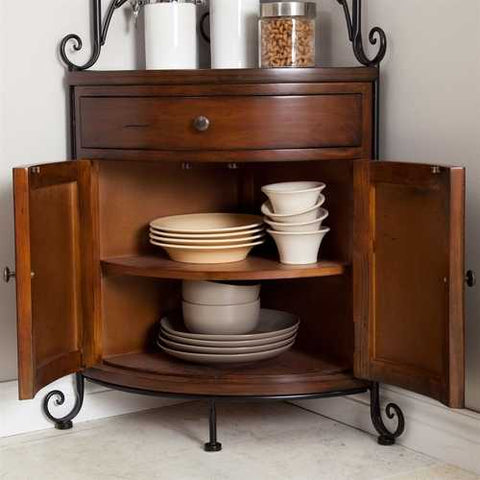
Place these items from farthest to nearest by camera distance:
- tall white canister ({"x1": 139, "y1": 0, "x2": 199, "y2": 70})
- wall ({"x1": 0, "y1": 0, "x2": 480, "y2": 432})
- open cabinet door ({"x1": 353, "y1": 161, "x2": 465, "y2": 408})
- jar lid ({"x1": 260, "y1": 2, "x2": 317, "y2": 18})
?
tall white canister ({"x1": 139, "y1": 0, "x2": 199, "y2": 70}) < jar lid ({"x1": 260, "y1": 2, "x2": 317, "y2": 18}) < wall ({"x1": 0, "y1": 0, "x2": 480, "y2": 432}) < open cabinet door ({"x1": 353, "y1": 161, "x2": 465, "y2": 408})

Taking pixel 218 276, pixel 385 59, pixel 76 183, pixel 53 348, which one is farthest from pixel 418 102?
pixel 53 348

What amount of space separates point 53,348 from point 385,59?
3.12 feet

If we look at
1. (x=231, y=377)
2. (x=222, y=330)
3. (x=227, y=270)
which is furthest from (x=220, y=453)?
(x=227, y=270)

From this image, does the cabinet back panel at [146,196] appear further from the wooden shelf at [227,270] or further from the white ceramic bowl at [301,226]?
the white ceramic bowl at [301,226]

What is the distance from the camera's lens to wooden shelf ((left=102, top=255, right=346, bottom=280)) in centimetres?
225

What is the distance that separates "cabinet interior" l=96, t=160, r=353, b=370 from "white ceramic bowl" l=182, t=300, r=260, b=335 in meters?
0.15

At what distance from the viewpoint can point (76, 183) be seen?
92.0 inches

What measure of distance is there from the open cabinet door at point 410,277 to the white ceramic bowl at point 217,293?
0.92ft

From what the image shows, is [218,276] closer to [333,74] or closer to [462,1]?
[333,74]

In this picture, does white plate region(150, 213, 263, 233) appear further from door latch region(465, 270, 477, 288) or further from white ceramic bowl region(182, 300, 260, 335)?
door latch region(465, 270, 477, 288)

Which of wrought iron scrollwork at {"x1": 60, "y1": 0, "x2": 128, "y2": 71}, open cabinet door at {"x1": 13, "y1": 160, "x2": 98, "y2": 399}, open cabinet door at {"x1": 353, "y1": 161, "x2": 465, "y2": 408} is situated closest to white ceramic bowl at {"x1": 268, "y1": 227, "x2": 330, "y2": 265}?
open cabinet door at {"x1": 353, "y1": 161, "x2": 465, "y2": 408}

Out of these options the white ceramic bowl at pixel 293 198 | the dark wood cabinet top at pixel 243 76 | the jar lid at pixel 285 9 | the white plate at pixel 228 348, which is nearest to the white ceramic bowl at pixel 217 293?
the white plate at pixel 228 348

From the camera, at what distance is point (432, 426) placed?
7.47ft

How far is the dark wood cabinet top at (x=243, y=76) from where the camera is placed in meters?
2.19
